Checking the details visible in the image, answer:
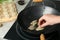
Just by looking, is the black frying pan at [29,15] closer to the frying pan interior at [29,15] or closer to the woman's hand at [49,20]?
the frying pan interior at [29,15]

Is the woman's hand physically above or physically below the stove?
above

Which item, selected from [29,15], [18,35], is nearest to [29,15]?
[29,15]

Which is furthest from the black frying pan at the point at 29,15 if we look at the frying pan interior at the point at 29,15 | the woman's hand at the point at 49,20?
the woman's hand at the point at 49,20

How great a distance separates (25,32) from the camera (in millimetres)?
832

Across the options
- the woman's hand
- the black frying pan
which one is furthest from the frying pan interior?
the woman's hand

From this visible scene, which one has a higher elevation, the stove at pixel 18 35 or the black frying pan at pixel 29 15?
the black frying pan at pixel 29 15

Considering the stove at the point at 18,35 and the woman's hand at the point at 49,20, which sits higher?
the woman's hand at the point at 49,20

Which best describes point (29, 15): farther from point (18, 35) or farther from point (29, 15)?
point (18, 35)

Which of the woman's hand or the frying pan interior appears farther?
the frying pan interior

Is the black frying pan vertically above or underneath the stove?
above

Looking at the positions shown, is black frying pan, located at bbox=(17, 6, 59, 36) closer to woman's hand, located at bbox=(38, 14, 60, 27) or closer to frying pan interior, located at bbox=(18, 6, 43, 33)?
frying pan interior, located at bbox=(18, 6, 43, 33)

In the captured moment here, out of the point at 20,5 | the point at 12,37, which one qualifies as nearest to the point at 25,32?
the point at 12,37

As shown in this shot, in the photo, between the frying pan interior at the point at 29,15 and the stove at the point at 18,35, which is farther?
the frying pan interior at the point at 29,15

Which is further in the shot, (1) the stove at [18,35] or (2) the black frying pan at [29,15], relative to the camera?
(2) the black frying pan at [29,15]
